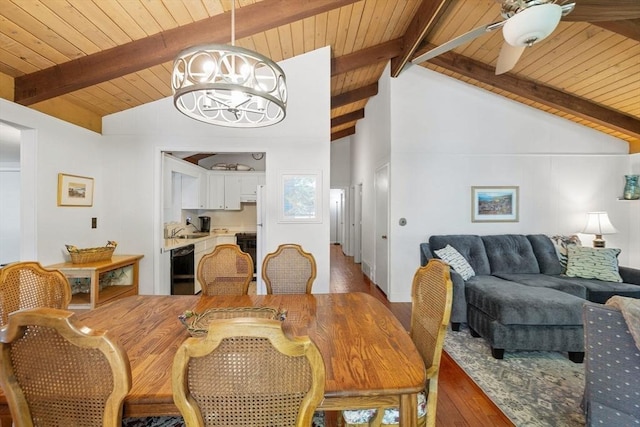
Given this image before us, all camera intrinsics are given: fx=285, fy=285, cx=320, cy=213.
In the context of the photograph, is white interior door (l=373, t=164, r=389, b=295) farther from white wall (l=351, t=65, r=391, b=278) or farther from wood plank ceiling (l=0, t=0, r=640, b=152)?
wood plank ceiling (l=0, t=0, r=640, b=152)

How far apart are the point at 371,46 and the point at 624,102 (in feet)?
11.1

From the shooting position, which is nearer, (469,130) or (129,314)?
(129,314)

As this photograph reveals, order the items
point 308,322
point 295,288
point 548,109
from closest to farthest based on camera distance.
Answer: point 308,322
point 295,288
point 548,109

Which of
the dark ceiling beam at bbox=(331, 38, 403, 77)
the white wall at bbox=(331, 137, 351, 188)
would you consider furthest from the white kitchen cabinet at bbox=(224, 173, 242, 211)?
the white wall at bbox=(331, 137, 351, 188)

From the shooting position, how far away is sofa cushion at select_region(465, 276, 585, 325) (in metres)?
2.54

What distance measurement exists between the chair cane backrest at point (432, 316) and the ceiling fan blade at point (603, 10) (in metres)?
1.84

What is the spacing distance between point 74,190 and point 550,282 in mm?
5294

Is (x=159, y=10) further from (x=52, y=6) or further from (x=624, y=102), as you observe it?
(x=624, y=102)

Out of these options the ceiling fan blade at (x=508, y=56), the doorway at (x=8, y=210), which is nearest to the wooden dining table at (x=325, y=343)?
the ceiling fan blade at (x=508, y=56)

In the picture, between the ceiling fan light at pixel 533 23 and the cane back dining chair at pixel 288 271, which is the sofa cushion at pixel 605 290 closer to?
the ceiling fan light at pixel 533 23

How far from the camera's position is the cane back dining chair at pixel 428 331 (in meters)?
1.28

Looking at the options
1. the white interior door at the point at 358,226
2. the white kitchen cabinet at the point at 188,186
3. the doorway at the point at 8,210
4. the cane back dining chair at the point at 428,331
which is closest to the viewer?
the cane back dining chair at the point at 428,331

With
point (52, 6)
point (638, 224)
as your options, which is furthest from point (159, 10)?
point (638, 224)

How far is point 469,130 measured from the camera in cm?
432
